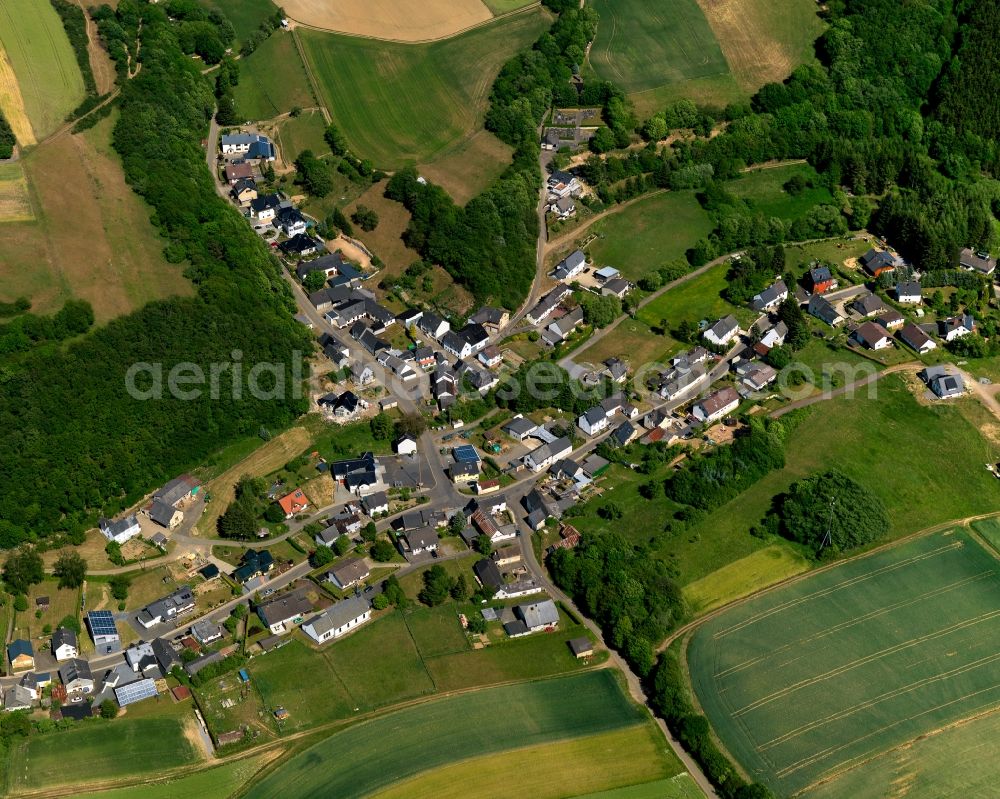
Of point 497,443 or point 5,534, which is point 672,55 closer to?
point 497,443

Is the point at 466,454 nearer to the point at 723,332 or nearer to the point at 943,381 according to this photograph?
the point at 723,332

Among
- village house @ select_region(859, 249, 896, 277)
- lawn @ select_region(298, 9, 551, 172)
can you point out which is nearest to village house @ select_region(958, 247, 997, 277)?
village house @ select_region(859, 249, 896, 277)

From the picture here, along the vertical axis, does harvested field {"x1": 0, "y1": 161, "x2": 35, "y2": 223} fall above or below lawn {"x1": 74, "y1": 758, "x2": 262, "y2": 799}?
above

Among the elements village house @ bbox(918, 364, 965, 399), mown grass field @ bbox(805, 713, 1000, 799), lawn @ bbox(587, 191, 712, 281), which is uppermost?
lawn @ bbox(587, 191, 712, 281)

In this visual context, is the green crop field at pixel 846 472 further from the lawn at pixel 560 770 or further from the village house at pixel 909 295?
the lawn at pixel 560 770

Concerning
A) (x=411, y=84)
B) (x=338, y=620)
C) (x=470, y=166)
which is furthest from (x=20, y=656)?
(x=411, y=84)

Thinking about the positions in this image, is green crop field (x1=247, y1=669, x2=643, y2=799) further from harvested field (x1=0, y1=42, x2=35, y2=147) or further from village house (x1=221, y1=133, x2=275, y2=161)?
village house (x1=221, y1=133, x2=275, y2=161)
